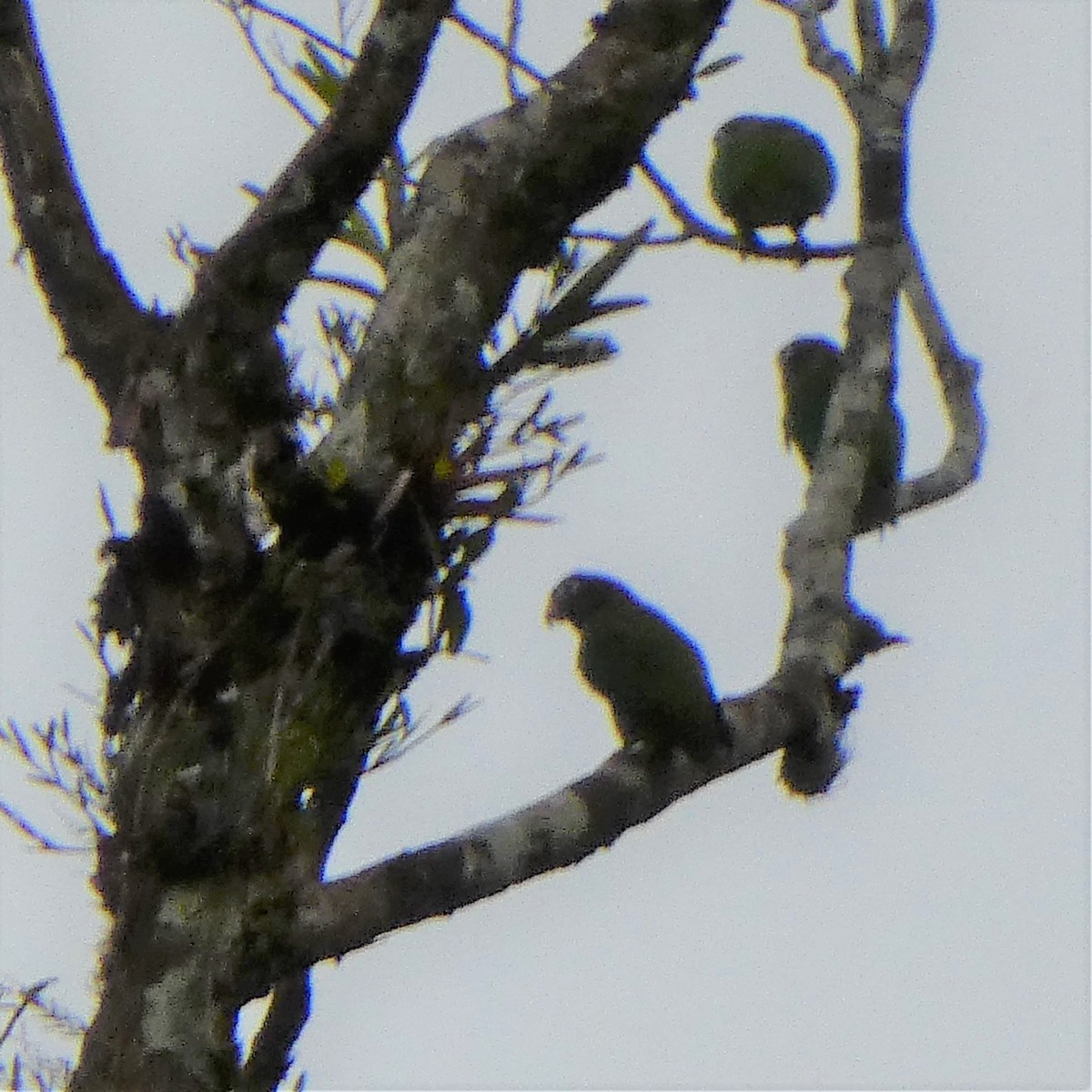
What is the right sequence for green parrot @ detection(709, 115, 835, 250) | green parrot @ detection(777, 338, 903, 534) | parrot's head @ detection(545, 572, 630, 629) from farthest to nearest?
green parrot @ detection(709, 115, 835, 250)
green parrot @ detection(777, 338, 903, 534)
parrot's head @ detection(545, 572, 630, 629)

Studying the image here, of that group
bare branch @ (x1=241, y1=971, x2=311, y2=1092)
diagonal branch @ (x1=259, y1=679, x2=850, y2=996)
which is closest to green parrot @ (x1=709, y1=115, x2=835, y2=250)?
diagonal branch @ (x1=259, y1=679, x2=850, y2=996)

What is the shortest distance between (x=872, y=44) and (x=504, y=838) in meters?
1.72

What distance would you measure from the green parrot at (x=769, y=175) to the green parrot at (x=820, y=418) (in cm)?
35

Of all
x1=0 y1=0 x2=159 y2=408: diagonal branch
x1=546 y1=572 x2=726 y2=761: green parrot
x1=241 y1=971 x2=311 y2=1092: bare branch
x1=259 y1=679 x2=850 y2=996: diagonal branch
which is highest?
x1=0 y1=0 x2=159 y2=408: diagonal branch

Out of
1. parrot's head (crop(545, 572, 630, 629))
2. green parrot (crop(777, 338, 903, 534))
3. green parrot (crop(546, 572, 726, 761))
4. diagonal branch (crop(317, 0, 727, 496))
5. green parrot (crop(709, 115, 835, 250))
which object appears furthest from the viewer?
green parrot (crop(709, 115, 835, 250))

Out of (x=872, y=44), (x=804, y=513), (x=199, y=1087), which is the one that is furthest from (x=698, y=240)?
(x=199, y=1087)

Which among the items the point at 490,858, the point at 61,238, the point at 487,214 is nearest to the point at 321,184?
the point at 487,214

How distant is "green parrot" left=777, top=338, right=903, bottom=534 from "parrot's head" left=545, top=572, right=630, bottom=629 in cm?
58

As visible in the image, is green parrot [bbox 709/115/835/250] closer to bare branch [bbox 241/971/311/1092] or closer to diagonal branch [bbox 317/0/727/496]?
diagonal branch [bbox 317/0/727/496]

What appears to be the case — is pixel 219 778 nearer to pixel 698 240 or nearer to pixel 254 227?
pixel 254 227

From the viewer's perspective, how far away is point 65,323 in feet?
6.81

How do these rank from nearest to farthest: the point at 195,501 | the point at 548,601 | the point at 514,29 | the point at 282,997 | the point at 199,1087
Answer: the point at 199,1087 < the point at 195,501 < the point at 282,997 < the point at 514,29 < the point at 548,601

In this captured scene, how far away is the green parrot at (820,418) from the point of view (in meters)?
3.19

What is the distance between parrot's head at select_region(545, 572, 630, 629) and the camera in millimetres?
2873
